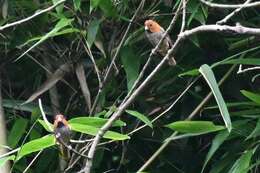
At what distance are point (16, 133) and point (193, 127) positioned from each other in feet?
1.59

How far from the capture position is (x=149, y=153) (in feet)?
6.66

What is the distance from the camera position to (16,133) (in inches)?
75.0

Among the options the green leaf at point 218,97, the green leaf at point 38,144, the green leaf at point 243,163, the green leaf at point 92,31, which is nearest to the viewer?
the green leaf at point 218,97

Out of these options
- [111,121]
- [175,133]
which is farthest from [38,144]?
[175,133]

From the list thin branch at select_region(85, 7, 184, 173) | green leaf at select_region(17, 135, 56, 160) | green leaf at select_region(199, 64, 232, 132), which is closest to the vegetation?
green leaf at select_region(17, 135, 56, 160)

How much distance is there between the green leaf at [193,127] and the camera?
171 centimetres

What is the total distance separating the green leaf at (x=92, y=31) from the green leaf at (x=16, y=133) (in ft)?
1.00

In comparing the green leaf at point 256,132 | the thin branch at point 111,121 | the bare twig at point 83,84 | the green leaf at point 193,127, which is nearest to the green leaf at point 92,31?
the bare twig at point 83,84

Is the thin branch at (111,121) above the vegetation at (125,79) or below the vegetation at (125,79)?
above

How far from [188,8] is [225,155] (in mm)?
389

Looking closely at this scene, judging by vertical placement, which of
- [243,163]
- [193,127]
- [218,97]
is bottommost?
[243,163]

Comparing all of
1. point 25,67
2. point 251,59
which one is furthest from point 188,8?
point 25,67

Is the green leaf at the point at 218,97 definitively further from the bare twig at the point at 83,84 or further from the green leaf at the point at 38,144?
the bare twig at the point at 83,84

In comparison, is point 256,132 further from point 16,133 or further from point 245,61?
point 16,133
